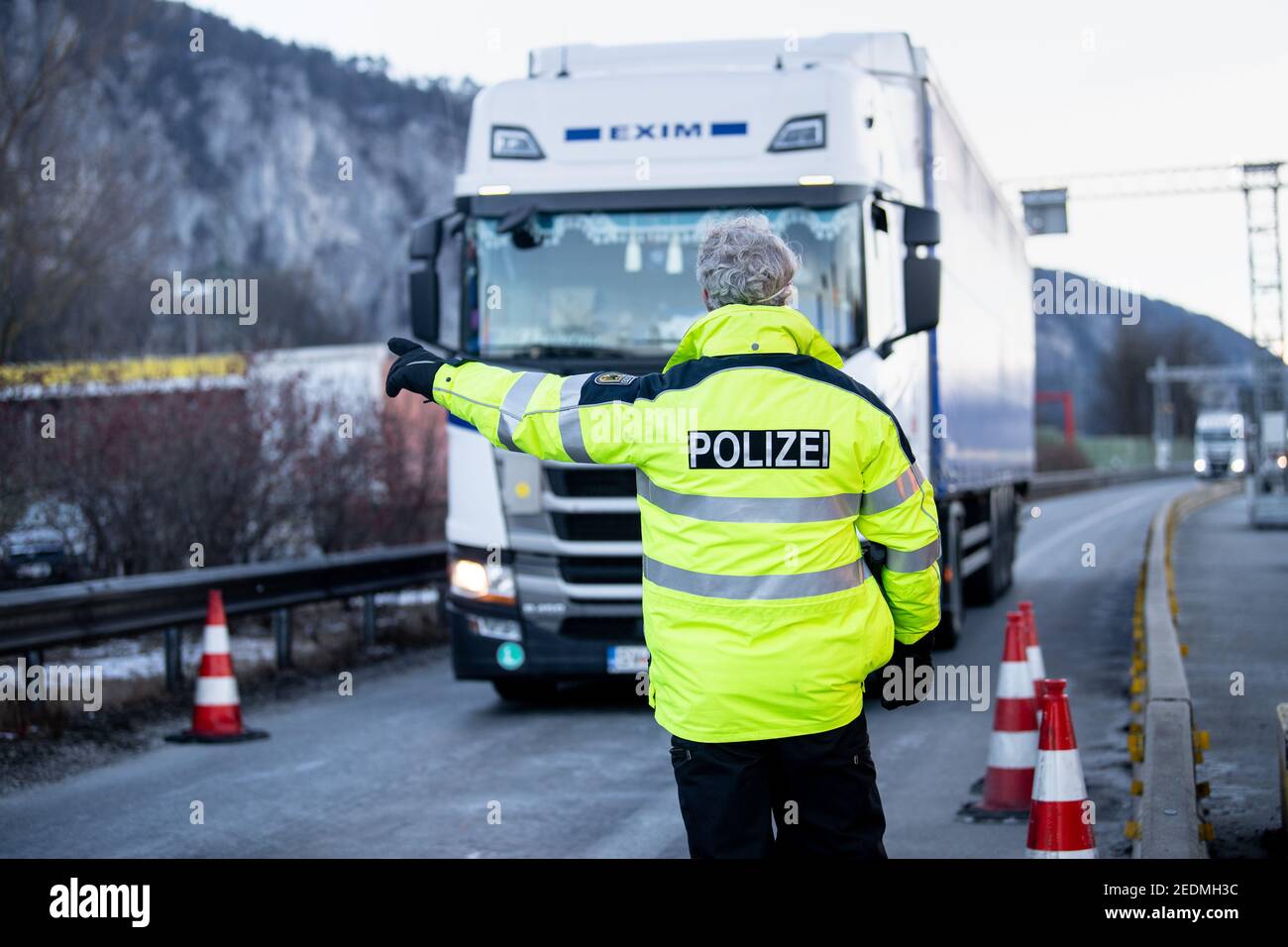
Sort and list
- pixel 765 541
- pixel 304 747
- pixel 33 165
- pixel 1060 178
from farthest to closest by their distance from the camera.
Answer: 1. pixel 1060 178
2. pixel 33 165
3. pixel 304 747
4. pixel 765 541

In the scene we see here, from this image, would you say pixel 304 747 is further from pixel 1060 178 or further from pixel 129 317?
pixel 1060 178

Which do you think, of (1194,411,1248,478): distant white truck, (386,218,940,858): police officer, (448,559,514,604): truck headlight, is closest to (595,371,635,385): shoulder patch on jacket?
(386,218,940,858): police officer

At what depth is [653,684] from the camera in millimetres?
3977

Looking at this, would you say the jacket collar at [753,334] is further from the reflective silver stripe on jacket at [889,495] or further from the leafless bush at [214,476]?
the leafless bush at [214,476]

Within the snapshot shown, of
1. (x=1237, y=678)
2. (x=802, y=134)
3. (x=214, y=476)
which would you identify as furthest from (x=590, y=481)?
(x=214, y=476)

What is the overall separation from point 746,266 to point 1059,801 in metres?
2.48

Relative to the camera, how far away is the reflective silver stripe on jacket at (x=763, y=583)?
373 centimetres

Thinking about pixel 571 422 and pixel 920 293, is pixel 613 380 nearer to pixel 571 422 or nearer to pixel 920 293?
pixel 571 422

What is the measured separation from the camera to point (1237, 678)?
36.8ft

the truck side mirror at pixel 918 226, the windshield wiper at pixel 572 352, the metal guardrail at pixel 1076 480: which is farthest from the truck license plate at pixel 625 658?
the metal guardrail at pixel 1076 480

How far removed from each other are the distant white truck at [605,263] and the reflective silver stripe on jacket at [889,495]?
5.93 meters

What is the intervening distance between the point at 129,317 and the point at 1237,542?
723 inches

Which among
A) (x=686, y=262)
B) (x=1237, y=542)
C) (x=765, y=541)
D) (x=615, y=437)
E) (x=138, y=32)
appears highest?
(x=138, y=32)
